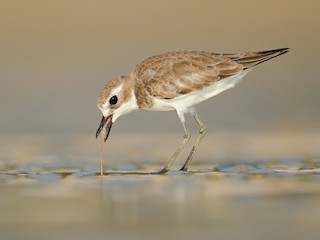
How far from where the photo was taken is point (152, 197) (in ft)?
32.3

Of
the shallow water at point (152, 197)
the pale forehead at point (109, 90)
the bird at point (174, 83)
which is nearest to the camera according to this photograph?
the shallow water at point (152, 197)

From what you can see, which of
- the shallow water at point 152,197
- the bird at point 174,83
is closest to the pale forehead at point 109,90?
the bird at point 174,83

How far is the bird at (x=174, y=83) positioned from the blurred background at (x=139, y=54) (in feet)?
8.91

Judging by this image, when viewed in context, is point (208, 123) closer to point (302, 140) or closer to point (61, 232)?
point (302, 140)

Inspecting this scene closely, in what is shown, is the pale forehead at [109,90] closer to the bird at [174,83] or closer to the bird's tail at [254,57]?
the bird at [174,83]

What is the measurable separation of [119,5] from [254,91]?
7.99m

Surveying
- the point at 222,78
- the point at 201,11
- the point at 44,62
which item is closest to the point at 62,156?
the point at 222,78

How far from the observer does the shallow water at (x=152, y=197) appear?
830cm

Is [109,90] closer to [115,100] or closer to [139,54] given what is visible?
[115,100]

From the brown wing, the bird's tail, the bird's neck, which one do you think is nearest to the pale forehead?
the bird's neck

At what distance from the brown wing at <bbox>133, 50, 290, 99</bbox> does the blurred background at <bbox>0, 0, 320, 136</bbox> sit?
2.79 metres

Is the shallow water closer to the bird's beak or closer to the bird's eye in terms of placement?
the bird's beak

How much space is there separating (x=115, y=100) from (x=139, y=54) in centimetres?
840

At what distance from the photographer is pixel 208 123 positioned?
1573 cm
